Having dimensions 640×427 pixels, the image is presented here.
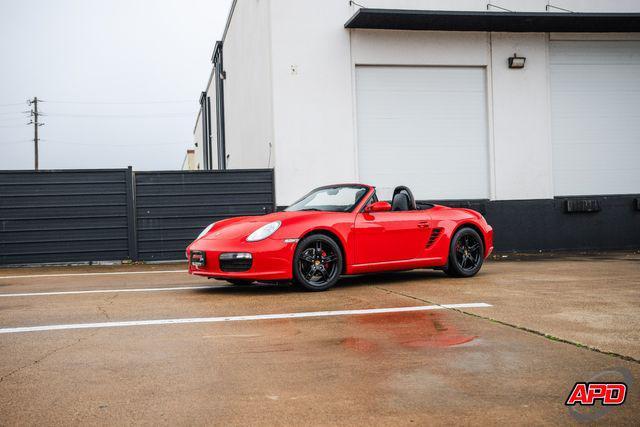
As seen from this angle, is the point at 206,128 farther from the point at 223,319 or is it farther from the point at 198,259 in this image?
the point at 223,319

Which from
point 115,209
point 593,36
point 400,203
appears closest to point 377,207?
point 400,203

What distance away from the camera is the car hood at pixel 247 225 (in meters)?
7.23

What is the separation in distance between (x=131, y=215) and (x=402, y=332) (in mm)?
9736

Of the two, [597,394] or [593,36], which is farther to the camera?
[593,36]

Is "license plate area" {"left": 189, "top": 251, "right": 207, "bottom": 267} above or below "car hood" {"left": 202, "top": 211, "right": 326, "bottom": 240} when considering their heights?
below

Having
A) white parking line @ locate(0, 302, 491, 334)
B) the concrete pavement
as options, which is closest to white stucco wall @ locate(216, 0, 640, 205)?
the concrete pavement

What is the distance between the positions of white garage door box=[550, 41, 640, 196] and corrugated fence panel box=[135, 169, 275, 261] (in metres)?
6.97

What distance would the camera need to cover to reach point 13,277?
10.5 meters

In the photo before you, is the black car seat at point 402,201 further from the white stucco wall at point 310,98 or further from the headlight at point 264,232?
the white stucco wall at point 310,98

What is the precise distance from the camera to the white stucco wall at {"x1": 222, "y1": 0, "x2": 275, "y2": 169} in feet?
47.9

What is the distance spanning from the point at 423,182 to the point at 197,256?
8.12 meters

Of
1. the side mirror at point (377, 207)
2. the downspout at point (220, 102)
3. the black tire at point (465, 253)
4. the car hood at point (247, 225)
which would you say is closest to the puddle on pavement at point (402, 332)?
the car hood at point (247, 225)

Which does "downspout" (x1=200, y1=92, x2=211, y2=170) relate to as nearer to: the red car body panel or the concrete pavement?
the red car body panel

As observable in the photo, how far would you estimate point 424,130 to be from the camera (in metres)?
14.5
